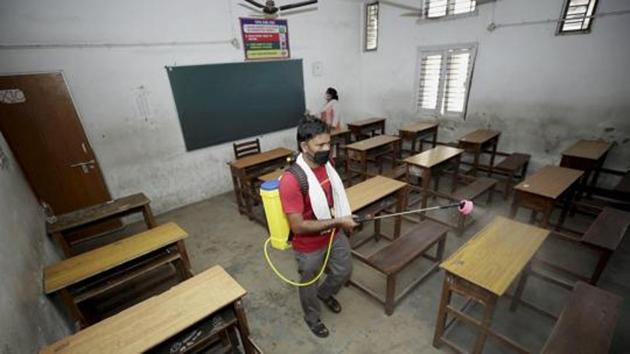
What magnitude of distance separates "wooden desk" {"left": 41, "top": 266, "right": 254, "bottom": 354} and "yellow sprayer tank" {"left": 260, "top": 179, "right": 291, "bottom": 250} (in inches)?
16.6

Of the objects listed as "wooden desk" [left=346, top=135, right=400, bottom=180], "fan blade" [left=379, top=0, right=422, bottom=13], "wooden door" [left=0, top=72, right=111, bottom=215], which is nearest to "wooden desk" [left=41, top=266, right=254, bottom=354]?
"wooden door" [left=0, top=72, right=111, bottom=215]

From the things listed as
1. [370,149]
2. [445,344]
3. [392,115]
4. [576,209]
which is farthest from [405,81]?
[445,344]

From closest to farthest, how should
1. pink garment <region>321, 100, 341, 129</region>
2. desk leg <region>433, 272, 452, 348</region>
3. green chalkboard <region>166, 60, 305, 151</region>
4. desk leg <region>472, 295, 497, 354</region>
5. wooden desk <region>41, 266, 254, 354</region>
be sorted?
wooden desk <region>41, 266, 254, 354</region> < desk leg <region>472, 295, 497, 354</region> < desk leg <region>433, 272, 452, 348</region> < green chalkboard <region>166, 60, 305, 151</region> < pink garment <region>321, 100, 341, 129</region>

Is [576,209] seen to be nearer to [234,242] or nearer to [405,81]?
[405,81]

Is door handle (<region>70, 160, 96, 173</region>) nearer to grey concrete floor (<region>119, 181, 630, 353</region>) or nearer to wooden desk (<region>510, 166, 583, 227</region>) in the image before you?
grey concrete floor (<region>119, 181, 630, 353</region>)

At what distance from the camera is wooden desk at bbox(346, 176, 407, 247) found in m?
2.84

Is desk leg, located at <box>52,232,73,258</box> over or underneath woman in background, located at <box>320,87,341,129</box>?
underneath

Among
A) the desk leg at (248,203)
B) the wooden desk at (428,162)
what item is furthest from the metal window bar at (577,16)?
the desk leg at (248,203)

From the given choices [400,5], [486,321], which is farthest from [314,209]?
[400,5]

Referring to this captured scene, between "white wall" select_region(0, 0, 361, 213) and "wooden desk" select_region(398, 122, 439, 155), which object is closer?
"white wall" select_region(0, 0, 361, 213)

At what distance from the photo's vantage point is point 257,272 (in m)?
3.14

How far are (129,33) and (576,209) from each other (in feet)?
21.8

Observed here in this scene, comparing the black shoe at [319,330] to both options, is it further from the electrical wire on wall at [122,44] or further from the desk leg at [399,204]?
the electrical wire on wall at [122,44]

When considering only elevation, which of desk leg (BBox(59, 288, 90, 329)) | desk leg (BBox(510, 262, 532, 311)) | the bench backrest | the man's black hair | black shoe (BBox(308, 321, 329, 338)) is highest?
the man's black hair
